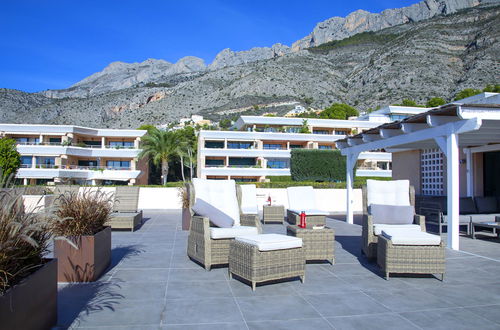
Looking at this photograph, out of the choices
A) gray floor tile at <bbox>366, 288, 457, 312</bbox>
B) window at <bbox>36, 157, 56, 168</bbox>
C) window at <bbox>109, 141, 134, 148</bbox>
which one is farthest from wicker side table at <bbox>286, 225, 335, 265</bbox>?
window at <bbox>109, 141, 134, 148</bbox>

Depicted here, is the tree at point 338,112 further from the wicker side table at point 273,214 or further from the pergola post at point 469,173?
the wicker side table at point 273,214

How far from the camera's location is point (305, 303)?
3680mm

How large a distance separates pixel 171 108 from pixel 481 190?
234ft

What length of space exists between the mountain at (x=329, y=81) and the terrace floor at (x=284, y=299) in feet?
188

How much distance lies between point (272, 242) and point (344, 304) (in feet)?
3.07

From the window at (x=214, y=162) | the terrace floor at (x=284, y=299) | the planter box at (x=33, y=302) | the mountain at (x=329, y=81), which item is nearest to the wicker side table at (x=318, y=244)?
the terrace floor at (x=284, y=299)

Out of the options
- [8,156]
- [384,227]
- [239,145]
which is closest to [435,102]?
[239,145]

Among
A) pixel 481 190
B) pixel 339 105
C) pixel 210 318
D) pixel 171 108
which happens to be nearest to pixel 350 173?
pixel 481 190

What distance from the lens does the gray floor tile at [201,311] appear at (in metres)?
3.19

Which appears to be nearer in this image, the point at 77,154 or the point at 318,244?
the point at 318,244

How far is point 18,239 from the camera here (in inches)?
91.4

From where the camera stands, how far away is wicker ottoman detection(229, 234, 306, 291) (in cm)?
401

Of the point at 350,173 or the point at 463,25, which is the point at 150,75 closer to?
the point at 463,25

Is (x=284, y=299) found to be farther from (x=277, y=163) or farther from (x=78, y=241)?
(x=277, y=163)
